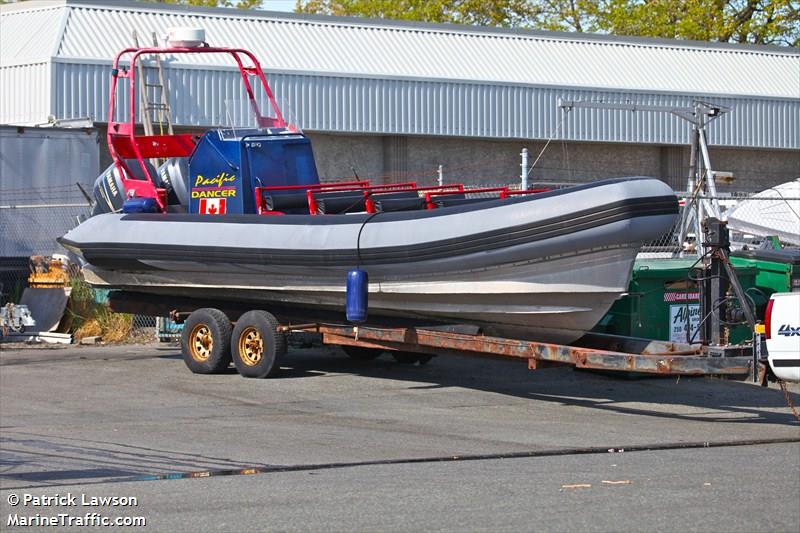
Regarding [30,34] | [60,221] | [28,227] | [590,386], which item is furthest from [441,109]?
[590,386]

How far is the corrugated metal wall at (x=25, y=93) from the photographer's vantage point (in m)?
24.5

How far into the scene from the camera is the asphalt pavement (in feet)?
24.3

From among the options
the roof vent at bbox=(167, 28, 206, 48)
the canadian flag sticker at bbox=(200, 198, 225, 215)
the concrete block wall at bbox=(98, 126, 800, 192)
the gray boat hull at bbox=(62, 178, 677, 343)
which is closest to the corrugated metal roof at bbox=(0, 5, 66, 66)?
the concrete block wall at bbox=(98, 126, 800, 192)

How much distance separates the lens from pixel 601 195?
1120cm

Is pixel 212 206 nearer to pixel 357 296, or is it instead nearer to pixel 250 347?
pixel 250 347

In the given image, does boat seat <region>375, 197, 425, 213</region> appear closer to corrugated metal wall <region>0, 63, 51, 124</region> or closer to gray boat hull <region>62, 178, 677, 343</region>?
gray boat hull <region>62, 178, 677, 343</region>

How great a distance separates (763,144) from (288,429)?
2213 cm

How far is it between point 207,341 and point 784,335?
7.27 m

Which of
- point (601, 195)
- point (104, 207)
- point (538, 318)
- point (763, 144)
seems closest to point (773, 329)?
point (601, 195)

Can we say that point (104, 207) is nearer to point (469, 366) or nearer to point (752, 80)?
point (469, 366)

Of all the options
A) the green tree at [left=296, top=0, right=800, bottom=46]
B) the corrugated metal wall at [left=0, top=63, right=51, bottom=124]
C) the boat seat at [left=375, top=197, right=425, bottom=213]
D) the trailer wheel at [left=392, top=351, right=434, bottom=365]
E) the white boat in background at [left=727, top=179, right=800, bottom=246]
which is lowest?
the trailer wheel at [left=392, top=351, right=434, bottom=365]

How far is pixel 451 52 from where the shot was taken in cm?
2880

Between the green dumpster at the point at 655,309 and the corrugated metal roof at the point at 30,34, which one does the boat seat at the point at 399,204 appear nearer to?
the green dumpster at the point at 655,309

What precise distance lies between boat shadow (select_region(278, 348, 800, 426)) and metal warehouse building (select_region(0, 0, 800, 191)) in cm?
1069
